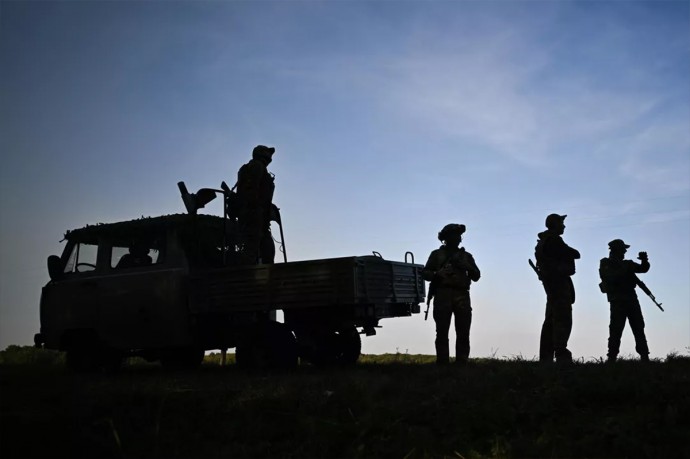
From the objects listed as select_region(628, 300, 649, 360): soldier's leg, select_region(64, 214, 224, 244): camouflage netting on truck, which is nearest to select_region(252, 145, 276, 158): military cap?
select_region(64, 214, 224, 244): camouflage netting on truck

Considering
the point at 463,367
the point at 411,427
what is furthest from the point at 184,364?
the point at 411,427

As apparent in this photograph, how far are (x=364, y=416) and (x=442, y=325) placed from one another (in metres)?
4.08

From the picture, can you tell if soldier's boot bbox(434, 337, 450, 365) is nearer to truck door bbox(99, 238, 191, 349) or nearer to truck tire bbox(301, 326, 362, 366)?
truck tire bbox(301, 326, 362, 366)

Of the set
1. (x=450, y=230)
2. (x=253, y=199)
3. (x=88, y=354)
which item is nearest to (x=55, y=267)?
(x=88, y=354)

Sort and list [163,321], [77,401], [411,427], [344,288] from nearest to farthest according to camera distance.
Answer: [411,427] < [77,401] < [344,288] < [163,321]

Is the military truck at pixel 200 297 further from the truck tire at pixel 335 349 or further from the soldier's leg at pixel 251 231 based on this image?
the soldier's leg at pixel 251 231

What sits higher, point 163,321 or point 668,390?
point 163,321

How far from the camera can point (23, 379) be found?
7707 mm

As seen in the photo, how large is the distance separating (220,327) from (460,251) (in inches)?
150

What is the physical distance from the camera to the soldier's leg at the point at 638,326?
11.8 m

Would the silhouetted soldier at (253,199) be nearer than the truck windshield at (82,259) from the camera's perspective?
Yes

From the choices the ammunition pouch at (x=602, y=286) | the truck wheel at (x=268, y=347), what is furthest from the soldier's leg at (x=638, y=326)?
the truck wheel at (x=268, y=347)

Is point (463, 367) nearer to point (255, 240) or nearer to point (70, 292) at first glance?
point (255, 240)

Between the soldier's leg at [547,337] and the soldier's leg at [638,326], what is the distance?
172cm
